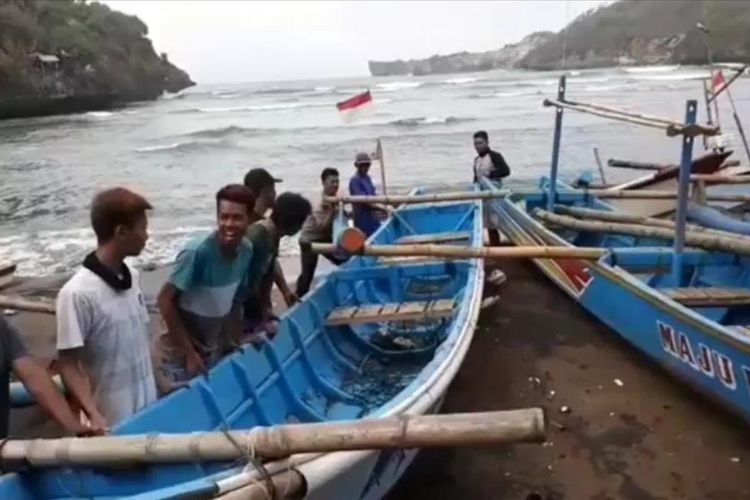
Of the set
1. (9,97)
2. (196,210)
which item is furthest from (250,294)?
(9,97)

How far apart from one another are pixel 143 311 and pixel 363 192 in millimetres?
6357

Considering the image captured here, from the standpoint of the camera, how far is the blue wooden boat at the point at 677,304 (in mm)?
5484

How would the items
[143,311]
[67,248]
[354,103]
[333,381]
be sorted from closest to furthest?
1. [143,311]
2. [333,381]
3. [354,103]
4. [67,248]

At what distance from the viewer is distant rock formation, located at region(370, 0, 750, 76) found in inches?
3310

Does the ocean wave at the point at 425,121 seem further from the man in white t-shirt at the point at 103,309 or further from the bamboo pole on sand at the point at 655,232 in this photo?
the man in white t-shirt at the point at 103,309

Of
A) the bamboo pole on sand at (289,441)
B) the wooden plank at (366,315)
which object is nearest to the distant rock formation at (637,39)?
the wooden plank at (366,315)

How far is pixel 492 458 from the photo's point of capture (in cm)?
559

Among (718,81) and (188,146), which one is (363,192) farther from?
(188,146)

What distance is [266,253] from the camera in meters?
5.24

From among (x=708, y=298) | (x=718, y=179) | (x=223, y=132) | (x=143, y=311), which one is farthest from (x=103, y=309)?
(x=223, y=132)

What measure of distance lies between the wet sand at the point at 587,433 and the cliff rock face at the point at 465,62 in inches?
5948

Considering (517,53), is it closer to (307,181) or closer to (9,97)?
(9,97)

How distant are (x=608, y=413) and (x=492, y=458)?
1141mm

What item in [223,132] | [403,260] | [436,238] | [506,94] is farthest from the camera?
[506,94]
